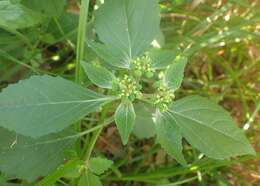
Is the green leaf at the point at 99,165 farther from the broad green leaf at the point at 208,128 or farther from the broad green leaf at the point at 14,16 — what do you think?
the broad green leaf at the point at 14,16

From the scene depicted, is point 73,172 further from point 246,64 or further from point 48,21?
point 246,64

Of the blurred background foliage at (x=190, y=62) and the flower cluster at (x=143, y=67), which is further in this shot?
the blurred background foliage at (x=190, y=62)

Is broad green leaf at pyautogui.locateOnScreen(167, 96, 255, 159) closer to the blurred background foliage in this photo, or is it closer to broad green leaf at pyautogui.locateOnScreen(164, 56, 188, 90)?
broad green leaf at pyautogui.locateOnScreen(164, 56, 188, 90)

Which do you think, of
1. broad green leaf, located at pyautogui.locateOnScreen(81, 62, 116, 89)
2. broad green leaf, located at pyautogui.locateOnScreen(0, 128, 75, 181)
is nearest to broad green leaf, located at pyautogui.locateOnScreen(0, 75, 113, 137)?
broad green leaf, located at pyautogui.locateOnScreen(81, 62, 116, 89)

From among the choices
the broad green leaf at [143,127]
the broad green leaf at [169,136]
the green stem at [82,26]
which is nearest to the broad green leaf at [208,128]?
the broad green leaf at [169,136]

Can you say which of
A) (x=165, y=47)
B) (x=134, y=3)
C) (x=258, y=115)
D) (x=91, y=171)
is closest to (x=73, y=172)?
(x=91, y=171)

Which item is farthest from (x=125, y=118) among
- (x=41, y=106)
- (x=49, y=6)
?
(x=49, y=6)
